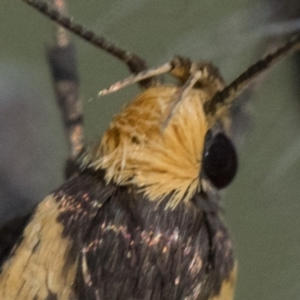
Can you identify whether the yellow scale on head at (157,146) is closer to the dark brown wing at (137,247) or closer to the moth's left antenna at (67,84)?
the dark brown wing at (137,247)

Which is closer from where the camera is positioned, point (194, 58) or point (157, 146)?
point (157, 146)

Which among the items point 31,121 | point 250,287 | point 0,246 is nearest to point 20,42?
point 31,121

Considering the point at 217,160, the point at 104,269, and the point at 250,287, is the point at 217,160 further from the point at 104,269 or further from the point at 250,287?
the point at 250,287

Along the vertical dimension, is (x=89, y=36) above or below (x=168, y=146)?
above

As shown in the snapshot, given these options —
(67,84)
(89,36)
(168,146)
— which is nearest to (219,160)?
(168,146)

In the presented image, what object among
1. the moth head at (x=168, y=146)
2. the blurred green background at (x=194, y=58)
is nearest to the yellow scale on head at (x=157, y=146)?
the moth head at (x=168, y=146)

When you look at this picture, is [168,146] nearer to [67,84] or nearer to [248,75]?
[248,75]
